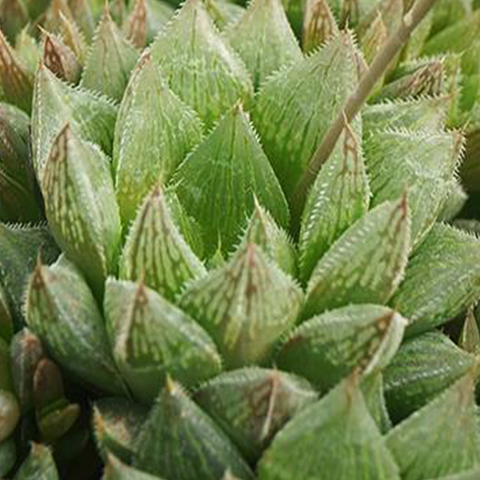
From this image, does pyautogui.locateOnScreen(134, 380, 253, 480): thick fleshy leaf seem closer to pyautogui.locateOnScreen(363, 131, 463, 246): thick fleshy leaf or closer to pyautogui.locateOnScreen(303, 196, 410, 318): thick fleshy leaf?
pyautogui.locateOnScreen(303, 196, 410, 318): thick fleshy leaf

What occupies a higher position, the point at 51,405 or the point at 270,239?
the point at 270,239

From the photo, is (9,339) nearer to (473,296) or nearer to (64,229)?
(64,229)

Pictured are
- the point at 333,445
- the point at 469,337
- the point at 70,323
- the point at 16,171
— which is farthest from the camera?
the point at 16,171

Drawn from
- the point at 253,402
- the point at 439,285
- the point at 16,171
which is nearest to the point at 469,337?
the point at 439,285

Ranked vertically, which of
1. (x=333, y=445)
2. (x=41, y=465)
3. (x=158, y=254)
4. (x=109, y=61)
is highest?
(x=109, y=61)

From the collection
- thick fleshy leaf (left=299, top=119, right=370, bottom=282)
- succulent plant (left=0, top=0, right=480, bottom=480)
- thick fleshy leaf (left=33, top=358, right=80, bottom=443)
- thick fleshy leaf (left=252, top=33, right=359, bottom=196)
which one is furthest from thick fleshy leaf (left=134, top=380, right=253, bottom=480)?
thick fleshy leaf (left=252, top=33, right=359, bottom=196)

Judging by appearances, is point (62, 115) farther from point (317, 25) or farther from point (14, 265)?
point (317, 25)
